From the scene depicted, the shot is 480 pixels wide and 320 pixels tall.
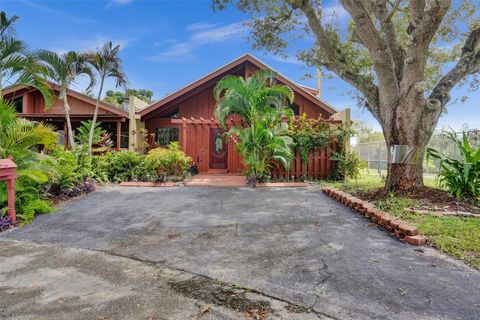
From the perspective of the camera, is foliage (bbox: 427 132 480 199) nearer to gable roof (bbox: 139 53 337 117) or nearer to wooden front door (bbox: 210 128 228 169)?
gable roof (bbox: 139 53 337 117)

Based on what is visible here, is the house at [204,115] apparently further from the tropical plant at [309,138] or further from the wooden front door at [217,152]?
the tropical plant at [309,138]

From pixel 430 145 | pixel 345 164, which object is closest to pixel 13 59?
pixel 345 164

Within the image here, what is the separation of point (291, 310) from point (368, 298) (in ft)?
2.27

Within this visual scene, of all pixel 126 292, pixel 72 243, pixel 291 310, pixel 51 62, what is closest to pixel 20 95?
pixel 51 62

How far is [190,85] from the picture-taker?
1348 cm

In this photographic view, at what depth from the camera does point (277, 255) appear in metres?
3.48

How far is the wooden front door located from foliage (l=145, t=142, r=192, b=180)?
3.34 metres

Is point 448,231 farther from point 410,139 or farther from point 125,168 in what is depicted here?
point 125,168

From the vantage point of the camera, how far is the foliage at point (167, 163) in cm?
1016

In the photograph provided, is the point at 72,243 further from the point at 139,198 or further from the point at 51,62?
the point at 51,62

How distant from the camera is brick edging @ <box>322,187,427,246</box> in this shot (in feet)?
12.6

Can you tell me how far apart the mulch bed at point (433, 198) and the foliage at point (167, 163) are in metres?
6.13

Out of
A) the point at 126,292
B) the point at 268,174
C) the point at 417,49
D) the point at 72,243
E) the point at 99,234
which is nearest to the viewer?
the point at 126,292

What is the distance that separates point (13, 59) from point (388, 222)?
8.70 m
